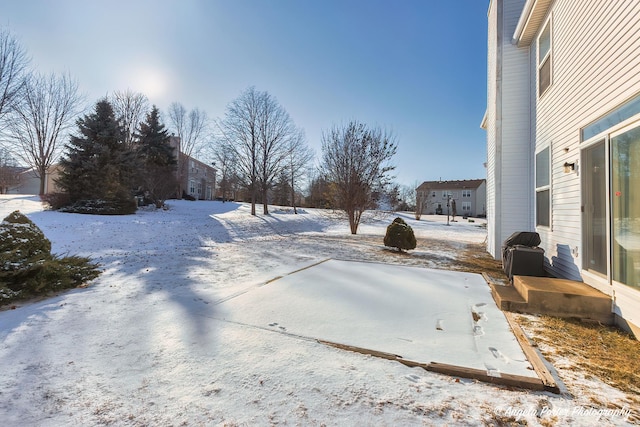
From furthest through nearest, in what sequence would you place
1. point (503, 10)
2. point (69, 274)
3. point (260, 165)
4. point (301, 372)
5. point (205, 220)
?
point (260, 165) < point (205, 220) < point (503, 10) < point (69, 274) < point (301, 372)

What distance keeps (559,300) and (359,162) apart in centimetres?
1119

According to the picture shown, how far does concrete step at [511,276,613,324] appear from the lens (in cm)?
335

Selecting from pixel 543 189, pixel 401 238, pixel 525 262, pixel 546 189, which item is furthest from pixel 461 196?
pixel 525 262

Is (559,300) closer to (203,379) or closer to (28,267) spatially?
(203,379)

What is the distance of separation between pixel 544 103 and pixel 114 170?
17.6m

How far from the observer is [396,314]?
3.45 m

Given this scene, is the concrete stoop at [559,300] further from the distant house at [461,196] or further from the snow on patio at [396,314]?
the distant house at [461,196]

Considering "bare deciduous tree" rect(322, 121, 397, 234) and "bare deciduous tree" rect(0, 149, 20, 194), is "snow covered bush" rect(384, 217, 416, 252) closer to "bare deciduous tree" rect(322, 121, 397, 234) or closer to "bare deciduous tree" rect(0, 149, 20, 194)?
"bare deciduous tree" rect(322, 121, 397, 234)

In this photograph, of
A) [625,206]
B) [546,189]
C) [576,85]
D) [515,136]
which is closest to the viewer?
[625,206]

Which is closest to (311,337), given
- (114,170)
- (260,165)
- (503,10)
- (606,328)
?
(606,328)

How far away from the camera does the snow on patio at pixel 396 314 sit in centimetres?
257

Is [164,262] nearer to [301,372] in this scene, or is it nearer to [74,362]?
[74,362]

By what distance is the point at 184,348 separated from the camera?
2561 millimetres

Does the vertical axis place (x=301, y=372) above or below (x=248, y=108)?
below
